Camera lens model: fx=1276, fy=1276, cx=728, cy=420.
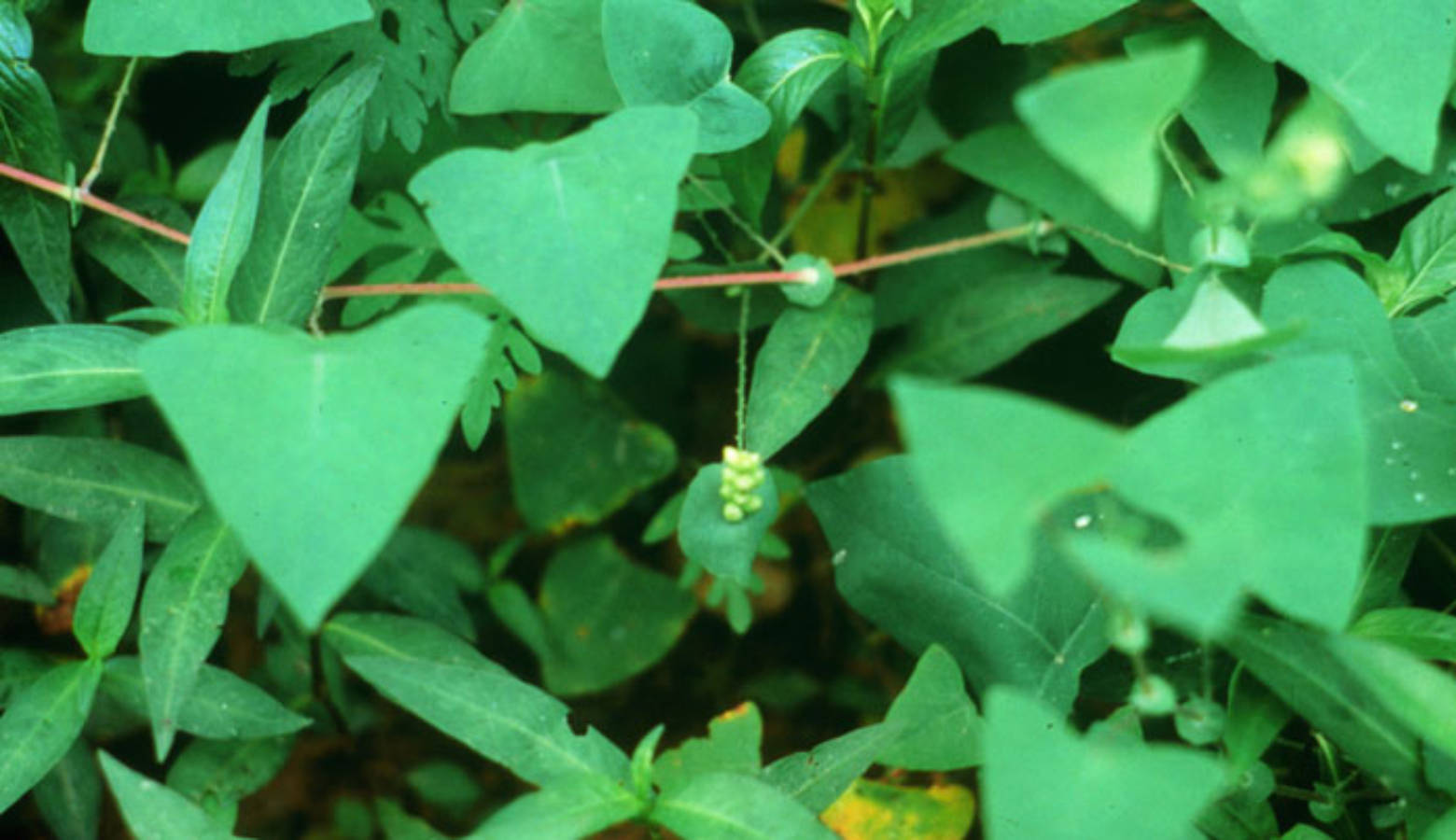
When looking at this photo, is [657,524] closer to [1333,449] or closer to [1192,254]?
[1192,254]

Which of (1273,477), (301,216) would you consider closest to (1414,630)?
(1273,477)

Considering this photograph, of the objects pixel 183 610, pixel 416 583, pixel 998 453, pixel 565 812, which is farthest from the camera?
pixel 416 583

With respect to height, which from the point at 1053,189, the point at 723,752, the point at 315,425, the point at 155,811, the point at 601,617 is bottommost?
the point at 601,617

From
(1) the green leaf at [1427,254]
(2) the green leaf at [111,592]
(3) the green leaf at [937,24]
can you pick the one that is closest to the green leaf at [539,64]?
(3) the green leaf at [937,24]

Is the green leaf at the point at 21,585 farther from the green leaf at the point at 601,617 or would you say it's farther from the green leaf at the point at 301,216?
the green leaf at the point at 601,617

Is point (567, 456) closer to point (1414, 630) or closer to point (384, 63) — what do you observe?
point (384, 63)

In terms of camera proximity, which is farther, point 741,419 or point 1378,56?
point 741,419

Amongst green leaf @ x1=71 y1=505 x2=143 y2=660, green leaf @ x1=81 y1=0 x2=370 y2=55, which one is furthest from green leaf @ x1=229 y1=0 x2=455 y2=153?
green leaf @ x1=71 y1=505 x2=143 y2=660

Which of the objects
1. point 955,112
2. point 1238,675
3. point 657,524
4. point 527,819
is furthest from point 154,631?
point 955,112
